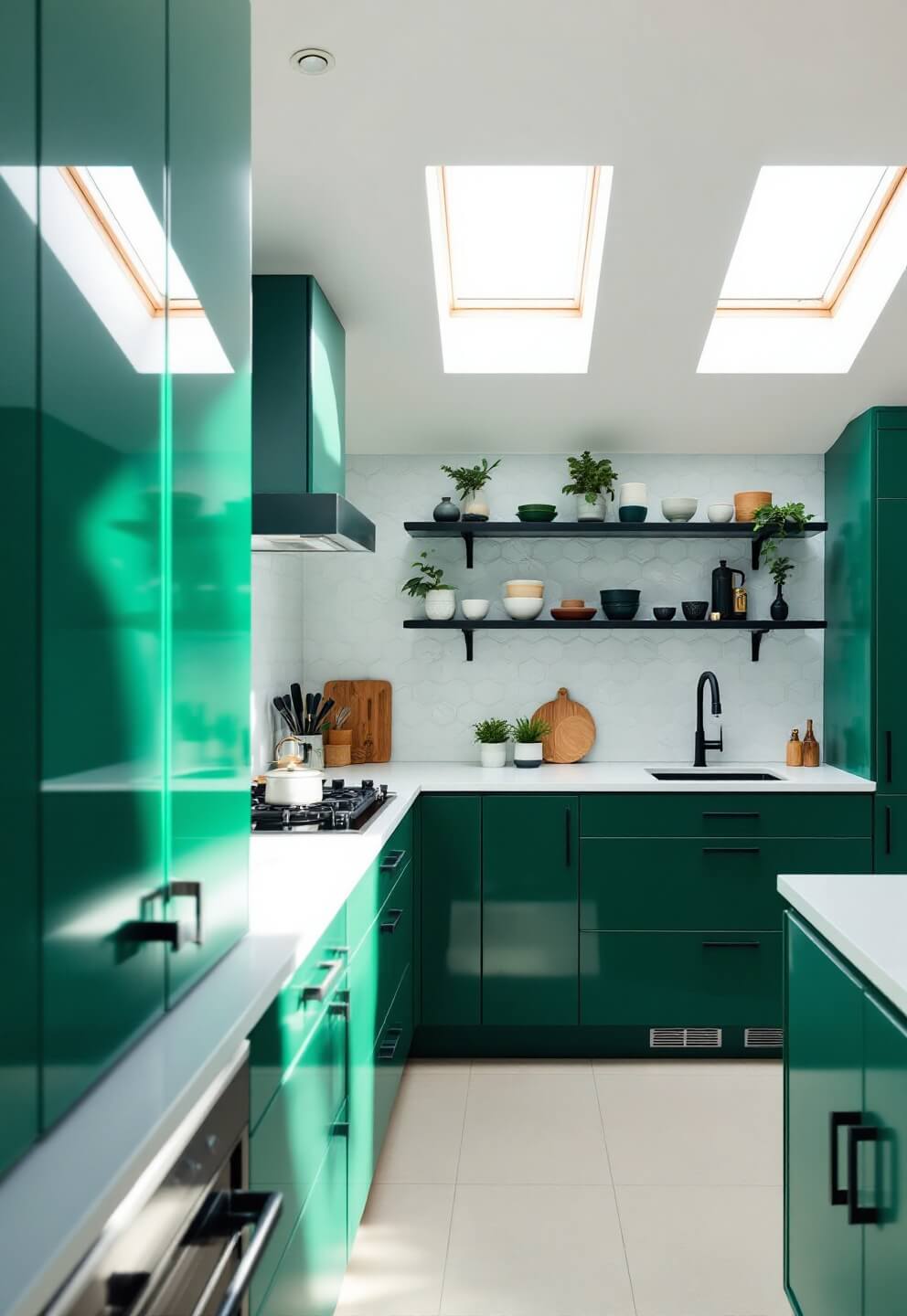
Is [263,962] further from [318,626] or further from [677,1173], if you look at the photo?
[318,626]

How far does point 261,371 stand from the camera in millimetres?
2793

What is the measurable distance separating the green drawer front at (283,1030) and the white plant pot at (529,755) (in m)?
2.12

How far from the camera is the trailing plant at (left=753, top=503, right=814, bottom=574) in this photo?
3.81 meters

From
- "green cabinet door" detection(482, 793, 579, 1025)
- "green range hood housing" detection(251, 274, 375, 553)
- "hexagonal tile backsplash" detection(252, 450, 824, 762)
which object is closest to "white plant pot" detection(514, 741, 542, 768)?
"hexagonal tile backsplash" detection(252, 450, 824, 762)

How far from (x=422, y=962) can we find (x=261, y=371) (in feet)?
6.83

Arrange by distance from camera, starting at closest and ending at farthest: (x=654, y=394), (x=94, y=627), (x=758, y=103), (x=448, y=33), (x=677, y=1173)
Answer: (x=94, y=627), (x=448, y=33), (x=758, y=103), (x=677, y=1173), (x=654, y=394)

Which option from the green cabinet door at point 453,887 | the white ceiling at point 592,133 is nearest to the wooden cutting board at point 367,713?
the green cabinet door at point 453,887

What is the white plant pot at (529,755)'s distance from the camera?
390 cm

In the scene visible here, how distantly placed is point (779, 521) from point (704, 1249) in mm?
2567

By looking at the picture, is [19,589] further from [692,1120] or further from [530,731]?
[530,731]

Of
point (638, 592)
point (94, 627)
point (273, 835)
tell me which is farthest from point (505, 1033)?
point (94, 627)

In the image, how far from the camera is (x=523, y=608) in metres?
3.92

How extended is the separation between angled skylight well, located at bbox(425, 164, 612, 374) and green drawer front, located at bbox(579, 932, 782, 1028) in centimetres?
211

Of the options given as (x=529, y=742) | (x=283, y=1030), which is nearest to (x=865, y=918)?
(x=283, y=1030)
